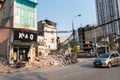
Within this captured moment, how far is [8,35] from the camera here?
1046 inches

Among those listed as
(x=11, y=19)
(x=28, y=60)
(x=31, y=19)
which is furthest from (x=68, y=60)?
(x=11, y=19)

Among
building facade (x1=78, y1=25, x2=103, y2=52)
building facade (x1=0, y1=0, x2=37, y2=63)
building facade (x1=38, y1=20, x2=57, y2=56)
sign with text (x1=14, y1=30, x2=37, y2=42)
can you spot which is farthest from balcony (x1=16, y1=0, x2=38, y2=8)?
building facade (x1=78, y1=25, x2=103, y2=52)

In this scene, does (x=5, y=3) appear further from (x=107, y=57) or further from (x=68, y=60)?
(x=107, y=57)

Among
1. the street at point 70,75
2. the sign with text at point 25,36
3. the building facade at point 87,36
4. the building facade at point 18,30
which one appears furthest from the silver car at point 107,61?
the building facade at point 87,36

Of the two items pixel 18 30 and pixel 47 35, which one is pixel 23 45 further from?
pixel 47 35

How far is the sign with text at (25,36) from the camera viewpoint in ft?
84.8

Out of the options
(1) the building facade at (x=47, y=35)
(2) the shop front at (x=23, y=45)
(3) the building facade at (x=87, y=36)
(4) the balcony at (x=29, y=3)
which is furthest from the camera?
(3) the building facade at (x=87, y=36)

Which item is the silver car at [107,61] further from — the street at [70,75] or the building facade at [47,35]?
the building facade at [47,35]

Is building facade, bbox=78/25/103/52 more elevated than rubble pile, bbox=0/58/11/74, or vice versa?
building facade, bbox=78/25/103/52

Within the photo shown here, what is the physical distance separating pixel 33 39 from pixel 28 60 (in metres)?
3.24

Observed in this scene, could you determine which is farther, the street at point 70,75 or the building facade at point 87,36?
the building facade at point 87,36

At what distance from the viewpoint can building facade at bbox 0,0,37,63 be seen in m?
25.9

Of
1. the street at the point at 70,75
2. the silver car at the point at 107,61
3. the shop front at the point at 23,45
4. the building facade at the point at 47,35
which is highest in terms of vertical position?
the building facade at the point at 47,35

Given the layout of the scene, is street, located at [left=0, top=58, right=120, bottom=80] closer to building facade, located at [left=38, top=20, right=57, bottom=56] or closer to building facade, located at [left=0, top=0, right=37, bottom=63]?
building facade, located at [left=0, top=0, right=37, bottom=63]
